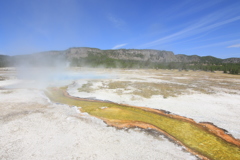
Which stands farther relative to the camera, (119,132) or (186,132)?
(186,132)

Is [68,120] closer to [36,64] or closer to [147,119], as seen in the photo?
[147,119]

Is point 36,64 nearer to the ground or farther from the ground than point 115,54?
nearer to the ground

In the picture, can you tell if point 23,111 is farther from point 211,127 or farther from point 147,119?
point 211,127

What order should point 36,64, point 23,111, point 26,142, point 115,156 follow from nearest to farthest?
point 115,156, point 26,142, point 23,111, point 36,64

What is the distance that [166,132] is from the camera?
7.99 meters

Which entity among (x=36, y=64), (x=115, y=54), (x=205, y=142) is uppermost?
(x=115, y=54)

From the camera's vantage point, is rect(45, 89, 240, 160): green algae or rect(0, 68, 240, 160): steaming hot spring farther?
rect(45, 89, 240, 160): green algae

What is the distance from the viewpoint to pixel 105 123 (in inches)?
349

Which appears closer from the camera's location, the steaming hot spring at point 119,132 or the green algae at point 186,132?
the steaming hot spring at point 119,132

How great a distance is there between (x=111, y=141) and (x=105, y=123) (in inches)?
82.8

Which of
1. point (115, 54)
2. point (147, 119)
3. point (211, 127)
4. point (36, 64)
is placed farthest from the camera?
point (115, 54)

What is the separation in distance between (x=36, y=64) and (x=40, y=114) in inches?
3018

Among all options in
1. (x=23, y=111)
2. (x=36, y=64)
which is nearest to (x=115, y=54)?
(x=36, y=64)

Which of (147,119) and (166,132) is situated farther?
(147,119)
